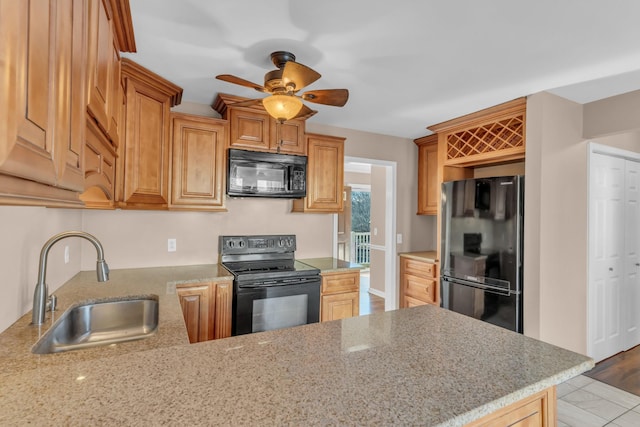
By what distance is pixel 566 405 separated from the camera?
2.46m

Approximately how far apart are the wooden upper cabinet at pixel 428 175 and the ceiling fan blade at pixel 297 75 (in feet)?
8.68

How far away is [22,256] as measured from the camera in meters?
1.50

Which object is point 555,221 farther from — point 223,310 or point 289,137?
point 223,310

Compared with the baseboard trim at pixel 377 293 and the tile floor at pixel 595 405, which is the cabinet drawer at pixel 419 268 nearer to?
the baseboard trim at pixel 377 293

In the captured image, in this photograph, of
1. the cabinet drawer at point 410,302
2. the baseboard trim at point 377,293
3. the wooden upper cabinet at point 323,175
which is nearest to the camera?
the wooden upper cabinet at point 323,175

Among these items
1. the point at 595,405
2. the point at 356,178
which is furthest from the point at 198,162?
the point at 356,178

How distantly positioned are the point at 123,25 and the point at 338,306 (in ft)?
8.58

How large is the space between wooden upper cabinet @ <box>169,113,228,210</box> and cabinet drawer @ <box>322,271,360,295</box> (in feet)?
3.83

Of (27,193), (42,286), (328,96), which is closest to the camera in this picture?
(27,193)

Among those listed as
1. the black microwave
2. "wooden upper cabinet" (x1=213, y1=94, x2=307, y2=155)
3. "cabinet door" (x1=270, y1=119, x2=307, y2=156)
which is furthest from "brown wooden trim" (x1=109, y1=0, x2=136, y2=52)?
"cabinet door" (x1=270, y1=119, x2=307, y2=156)

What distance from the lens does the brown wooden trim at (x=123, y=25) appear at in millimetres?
1532

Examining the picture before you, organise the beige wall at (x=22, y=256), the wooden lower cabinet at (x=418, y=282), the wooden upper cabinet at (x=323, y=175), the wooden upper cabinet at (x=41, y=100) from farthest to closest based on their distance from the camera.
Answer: the wooden lower cabinet at (x=418, y=282) → the wooden upper cabinet at (x=323, y=175) → the beige wall at (x=22, y=256) → the wooden upper cabinet at (x=41, y=100)

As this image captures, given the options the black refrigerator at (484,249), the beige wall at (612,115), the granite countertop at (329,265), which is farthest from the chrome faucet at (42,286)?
the beige wall at (612,115)

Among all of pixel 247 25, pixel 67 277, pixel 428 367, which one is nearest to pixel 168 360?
pixel 428 367
